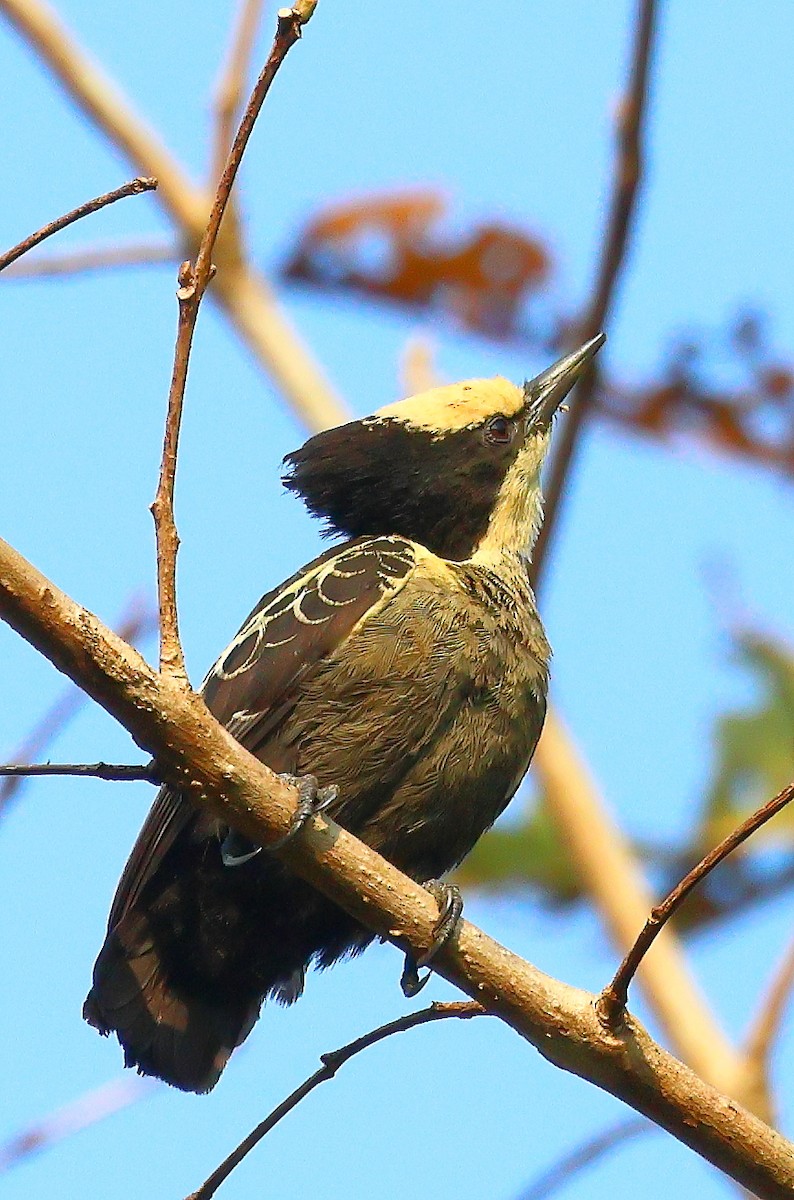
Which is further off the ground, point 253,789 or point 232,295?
point 232,295

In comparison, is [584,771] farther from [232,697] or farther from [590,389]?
[232,697]

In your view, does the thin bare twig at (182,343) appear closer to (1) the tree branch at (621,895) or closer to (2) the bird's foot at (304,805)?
(2) the bird's foot at (304,805)

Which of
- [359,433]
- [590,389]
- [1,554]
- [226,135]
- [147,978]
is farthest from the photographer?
[226,135]

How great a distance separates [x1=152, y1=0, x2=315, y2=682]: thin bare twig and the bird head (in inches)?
93.8

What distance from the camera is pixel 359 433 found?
249 inches

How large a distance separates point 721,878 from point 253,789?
443 centimetres

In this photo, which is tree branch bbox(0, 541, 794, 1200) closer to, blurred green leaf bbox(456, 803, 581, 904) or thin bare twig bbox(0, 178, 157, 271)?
thin bare twig bbox(0, 178, 157, 271)

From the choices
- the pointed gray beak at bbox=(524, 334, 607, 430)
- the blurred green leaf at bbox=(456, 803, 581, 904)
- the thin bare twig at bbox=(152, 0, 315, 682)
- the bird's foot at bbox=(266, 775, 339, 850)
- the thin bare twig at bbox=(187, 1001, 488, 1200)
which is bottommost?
the blurred green leaf at bbox=(456, 803, 581, 904)

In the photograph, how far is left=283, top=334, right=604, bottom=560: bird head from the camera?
6.16 m

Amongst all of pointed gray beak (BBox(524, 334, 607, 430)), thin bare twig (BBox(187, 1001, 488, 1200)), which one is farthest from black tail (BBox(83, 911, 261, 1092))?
pointed gray beak (BBox(524, 334, 607, 430))

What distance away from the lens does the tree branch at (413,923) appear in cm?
375

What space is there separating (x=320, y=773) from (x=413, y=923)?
0.95m

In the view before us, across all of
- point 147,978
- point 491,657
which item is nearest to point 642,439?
point 491,657

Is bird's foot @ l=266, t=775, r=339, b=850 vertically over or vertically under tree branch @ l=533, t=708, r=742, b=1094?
over
